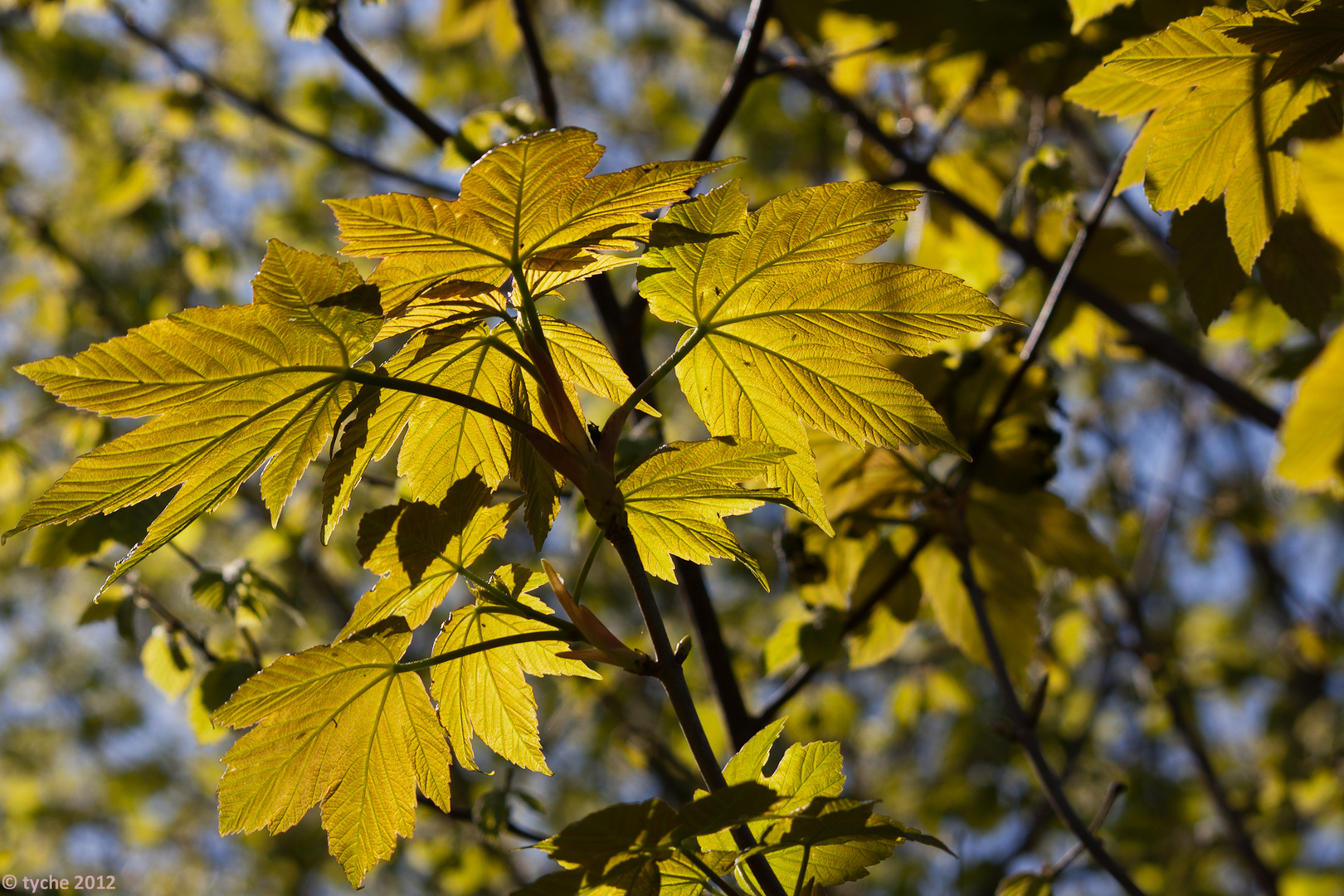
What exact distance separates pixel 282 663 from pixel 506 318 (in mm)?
356

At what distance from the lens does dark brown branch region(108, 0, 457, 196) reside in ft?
6.02

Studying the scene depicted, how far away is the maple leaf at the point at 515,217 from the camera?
70 cm

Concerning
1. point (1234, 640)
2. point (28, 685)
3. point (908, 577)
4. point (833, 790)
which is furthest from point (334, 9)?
point (28, 685)

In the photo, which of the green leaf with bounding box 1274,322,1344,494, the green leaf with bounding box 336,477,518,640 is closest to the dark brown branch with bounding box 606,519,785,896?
the green leaf with bounding box 336,477,518,640

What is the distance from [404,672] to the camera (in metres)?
0.80

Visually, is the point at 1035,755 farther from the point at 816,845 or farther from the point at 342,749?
the point at 342,749

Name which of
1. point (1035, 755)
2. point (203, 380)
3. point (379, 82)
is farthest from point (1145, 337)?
point (203, 380)

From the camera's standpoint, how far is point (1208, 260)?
105 centimetres

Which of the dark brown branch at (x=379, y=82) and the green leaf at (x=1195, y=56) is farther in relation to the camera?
the dark brown branch at (x=379, y=82)

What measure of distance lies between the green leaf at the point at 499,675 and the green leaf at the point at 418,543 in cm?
4

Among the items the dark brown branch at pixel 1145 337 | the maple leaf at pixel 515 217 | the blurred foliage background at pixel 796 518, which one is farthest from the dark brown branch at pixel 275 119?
the maple leaf at pixel 515 217

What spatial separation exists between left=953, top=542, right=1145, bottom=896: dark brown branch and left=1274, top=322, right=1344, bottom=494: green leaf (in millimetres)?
723

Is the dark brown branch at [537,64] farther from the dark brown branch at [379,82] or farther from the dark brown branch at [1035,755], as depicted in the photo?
the dark brown branch at [1035,755]

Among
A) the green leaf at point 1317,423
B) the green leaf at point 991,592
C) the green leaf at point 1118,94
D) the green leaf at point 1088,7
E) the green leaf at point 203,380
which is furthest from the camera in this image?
the green leaf at point 991,592
